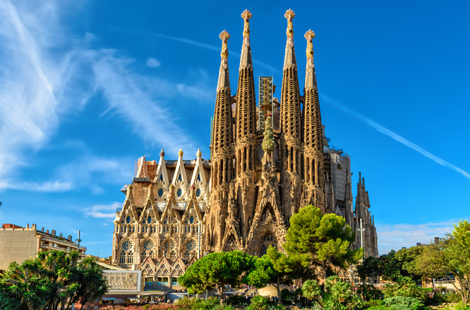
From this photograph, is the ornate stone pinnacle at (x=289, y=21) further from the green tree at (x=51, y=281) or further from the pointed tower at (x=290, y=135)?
the green tree at (x=51, y=281)

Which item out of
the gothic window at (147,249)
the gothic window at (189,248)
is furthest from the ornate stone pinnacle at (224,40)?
the gothic window at (147,249)

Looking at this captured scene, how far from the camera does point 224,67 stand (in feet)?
229

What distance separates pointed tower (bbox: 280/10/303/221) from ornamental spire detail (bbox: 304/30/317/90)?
174 cm

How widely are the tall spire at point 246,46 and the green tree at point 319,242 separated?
31495 millimetres

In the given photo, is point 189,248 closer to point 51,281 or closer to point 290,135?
point 290,135

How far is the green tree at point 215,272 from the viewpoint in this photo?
123ft

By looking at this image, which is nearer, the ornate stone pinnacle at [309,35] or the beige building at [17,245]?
the beige building at [17,245]

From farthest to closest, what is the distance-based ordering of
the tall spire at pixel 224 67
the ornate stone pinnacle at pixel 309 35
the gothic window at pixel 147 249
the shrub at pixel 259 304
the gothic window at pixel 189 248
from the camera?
the ornate stone pinnacle at pixel 309 35
the tall spire at pixel 224 67
the gothic window at pixel 189 248
the gothic window at pixel 147 249
the shrub at pixel 259 304

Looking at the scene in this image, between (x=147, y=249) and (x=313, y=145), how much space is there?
26493 millimetres

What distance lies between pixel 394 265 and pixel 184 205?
119 feet

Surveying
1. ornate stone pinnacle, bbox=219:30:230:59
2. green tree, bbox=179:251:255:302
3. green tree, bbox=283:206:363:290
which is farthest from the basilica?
green tree, bbox=179:251:255:302

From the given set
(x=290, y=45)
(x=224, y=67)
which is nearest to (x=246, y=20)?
(x=290, y=45)

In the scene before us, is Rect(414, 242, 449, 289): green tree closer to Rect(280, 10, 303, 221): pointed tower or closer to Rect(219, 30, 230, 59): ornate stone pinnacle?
Rect(280, 10, 303, 221): pointed tower

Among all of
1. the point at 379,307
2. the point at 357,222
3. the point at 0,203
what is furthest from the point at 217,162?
the point at 0,203
